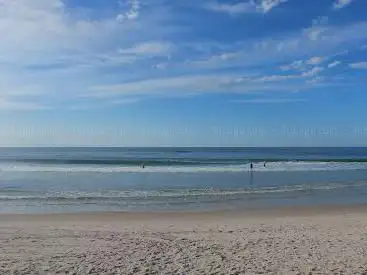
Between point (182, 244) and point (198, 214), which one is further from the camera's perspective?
point (198, 214)

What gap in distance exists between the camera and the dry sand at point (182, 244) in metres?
6.98

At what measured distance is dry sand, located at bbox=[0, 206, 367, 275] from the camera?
6.98m

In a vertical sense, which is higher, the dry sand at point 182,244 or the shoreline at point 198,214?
the dry sand at point 182,244

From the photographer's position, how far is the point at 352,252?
26.2 feet

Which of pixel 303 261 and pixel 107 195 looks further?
pixel 107 195

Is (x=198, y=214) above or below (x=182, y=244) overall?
below

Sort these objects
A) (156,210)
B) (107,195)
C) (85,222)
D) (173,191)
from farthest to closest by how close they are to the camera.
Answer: (173,191), (107,195), (156,210), (85,222)

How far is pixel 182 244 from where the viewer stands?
8773 mm

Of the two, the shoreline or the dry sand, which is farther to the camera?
the shoreline

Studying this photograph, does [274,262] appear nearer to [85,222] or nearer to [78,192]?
[85,222]

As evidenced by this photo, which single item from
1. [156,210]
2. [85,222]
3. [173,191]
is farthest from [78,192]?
[85,222]

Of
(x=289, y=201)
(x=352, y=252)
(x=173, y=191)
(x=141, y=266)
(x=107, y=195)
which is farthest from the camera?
(x=173, y=191)

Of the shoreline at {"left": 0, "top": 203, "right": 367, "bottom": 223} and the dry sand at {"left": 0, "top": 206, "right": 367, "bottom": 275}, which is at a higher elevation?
the dry sand at {"left": 0, "top": 206, "right": 367, "bottom": 275}

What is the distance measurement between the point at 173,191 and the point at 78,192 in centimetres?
461
